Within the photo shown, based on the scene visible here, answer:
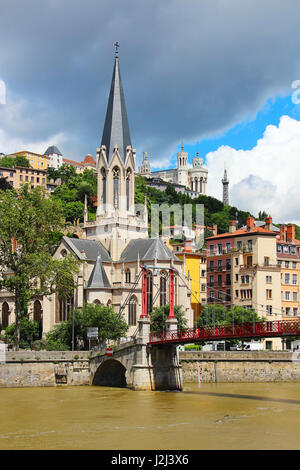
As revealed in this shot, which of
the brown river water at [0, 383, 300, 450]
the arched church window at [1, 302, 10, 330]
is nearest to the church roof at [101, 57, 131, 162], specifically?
the arched church window at [1, 302, 10, 330]

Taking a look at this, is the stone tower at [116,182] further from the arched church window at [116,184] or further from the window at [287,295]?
the window at [287,295]

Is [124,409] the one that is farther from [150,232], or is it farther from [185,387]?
[150,232]

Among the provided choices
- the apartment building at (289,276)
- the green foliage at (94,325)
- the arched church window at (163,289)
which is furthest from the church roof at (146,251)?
the apartment building at (289,276)

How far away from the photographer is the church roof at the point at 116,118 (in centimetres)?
8099

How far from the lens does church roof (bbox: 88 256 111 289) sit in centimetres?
6944

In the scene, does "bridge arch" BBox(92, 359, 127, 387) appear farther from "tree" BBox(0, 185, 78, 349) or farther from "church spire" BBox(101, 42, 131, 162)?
"church spire" BBox(101, 42, 131, 162)

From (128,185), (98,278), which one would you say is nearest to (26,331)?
(98,278)

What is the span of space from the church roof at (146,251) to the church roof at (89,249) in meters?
2.06

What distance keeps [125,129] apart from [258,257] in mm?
22312

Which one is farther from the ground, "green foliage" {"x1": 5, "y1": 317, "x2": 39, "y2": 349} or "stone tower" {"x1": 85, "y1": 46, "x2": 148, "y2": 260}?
"stone tower" {"x1": 85, "y1": 46, "x2": 148, "y2": 260}

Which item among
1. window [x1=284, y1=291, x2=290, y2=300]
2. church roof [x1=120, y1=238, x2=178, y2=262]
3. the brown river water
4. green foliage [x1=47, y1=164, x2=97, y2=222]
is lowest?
the brown river water

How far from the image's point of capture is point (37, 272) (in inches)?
2125

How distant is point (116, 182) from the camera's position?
79.6 meters

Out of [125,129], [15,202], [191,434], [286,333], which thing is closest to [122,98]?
[125,129]
